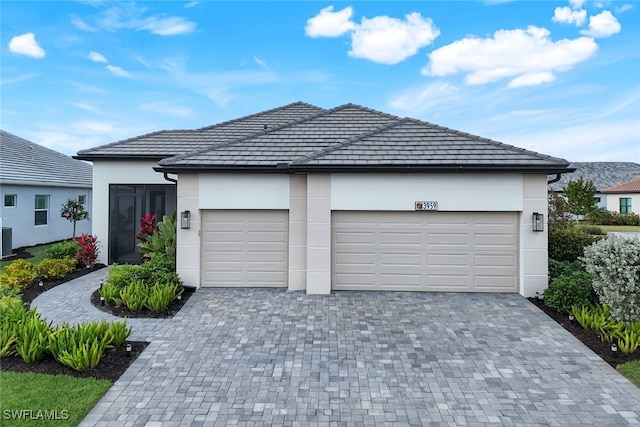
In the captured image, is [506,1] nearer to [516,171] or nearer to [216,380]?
[516,171]

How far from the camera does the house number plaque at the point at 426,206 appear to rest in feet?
30.4

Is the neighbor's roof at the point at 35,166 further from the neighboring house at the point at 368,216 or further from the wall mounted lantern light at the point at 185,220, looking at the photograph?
the neighboring house at the point at 368,216

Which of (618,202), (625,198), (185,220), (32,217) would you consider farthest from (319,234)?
(618,202)

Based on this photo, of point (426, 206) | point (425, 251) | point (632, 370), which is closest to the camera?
point (632, 370)

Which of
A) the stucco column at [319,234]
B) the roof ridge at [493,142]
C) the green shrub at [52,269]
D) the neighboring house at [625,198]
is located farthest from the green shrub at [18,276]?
the neighboring house at [625,198]

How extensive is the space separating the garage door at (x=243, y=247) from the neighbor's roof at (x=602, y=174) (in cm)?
4272

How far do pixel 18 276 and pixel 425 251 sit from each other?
11.4 meters

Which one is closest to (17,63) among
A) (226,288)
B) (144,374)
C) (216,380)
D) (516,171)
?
(226,288)

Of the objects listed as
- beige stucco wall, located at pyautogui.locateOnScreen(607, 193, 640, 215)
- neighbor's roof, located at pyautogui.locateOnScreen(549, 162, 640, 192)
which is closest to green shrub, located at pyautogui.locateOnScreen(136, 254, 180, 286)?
beige stucco wall, located at pyautogui.locateOnScreen(607, 193, 640, 215)

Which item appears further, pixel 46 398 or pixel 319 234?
pixel 319 234

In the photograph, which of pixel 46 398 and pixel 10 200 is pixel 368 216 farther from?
pixel 10 200

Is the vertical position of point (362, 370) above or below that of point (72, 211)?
below

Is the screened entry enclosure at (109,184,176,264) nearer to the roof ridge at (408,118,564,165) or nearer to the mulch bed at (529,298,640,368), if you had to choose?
the roof ridge at (408,118,564,165)

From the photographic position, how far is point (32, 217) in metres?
17.3
